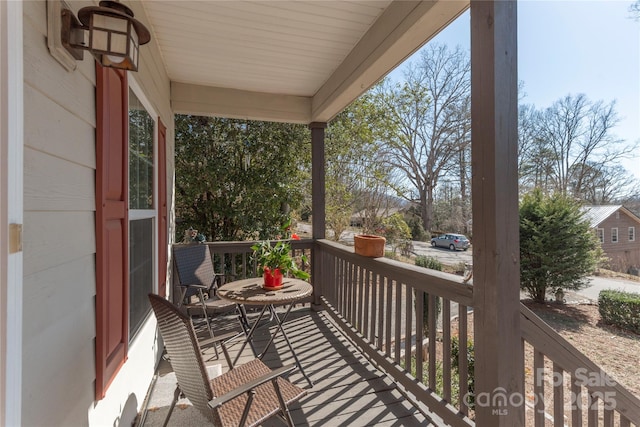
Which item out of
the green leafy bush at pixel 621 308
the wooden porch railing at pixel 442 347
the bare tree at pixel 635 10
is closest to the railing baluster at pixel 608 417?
the wooden porch railing at pixel 442 347

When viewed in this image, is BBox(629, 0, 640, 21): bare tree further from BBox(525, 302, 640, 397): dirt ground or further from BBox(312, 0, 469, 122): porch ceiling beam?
BBox(525, 302, 640, 397): dirt ground

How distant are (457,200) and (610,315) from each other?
2861 millimetres

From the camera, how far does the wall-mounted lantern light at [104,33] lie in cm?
106

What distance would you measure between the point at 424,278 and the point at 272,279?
126cm

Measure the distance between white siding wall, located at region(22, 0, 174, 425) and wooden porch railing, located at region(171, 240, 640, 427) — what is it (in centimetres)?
170

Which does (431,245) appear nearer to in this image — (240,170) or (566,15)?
(240,170)

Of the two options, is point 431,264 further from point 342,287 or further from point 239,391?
point 239,391

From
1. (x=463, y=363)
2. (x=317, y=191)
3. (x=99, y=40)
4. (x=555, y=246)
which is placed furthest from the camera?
(x=555, y=246)

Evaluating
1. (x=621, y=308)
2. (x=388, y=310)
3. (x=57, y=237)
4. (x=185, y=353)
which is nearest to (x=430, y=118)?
(x=621, y=308)

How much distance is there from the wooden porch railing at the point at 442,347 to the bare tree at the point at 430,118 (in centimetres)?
379

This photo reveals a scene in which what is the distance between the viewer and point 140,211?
2.21 metres

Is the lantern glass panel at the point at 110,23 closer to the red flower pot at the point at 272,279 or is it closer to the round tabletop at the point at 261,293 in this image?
the round tabletop at the point at 261,293

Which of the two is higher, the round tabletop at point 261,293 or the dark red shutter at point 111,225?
the dark red shutter at point 111,225

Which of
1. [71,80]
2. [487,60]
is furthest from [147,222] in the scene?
[487,60]
